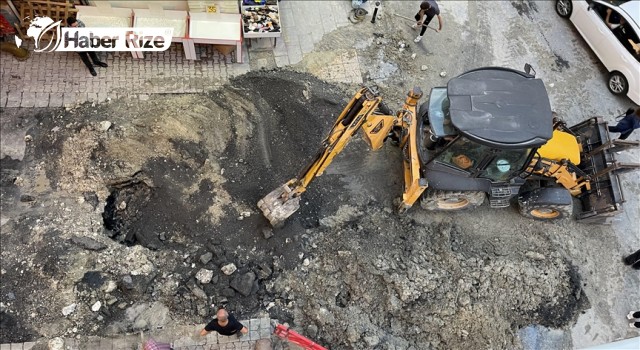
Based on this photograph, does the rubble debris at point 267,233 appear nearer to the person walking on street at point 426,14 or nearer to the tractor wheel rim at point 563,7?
the person walking on street at point 426,14

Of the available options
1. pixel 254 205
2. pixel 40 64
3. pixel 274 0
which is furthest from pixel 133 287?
pixel 274 0

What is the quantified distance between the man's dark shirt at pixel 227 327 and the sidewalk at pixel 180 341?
481 mm

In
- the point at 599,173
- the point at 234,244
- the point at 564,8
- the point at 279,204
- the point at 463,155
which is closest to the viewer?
the point at 463,155

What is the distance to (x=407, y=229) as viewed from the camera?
912 centimetres

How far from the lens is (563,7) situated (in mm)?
12445

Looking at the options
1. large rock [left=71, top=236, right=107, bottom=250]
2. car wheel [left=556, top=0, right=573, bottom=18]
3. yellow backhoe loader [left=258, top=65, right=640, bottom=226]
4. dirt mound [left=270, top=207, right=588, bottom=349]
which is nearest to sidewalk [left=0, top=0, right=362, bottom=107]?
yellow backhoe loader [left=258, top=65, right=640, bottom=226]

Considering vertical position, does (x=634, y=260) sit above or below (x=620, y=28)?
below

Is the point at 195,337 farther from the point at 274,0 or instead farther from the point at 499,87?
the point at 274,0

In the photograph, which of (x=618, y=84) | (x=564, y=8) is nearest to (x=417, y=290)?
(x=618, y=84)

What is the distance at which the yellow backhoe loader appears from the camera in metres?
7.80

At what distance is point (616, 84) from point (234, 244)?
30.3 feet

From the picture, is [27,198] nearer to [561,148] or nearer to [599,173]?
[561,148]

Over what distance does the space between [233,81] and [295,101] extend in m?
1.38

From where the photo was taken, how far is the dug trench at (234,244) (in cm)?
809
